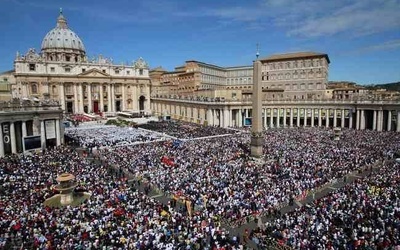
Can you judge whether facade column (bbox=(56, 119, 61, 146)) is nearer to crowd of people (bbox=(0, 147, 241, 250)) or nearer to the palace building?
crowd of people (bbox=(0, 147, 241, 250))

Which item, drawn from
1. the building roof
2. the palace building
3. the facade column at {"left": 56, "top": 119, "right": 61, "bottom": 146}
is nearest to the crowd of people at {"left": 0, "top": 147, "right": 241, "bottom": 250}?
the facade column at {"left": 56, "top": 119, "right": 61, "bottom": 146}

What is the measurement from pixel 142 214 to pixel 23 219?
6534 millimetres

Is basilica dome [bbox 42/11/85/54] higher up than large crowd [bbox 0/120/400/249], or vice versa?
basilica dome [bbox 42/11/85/54]

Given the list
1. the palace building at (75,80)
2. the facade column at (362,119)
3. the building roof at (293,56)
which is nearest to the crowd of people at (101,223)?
the facade column at (362,119)

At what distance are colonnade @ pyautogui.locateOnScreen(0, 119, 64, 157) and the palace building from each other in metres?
41.2

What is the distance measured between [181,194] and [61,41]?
108095 mm

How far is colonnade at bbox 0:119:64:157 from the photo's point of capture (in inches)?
1478

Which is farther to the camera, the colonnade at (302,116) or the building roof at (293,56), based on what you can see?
the building roof at (293,56)

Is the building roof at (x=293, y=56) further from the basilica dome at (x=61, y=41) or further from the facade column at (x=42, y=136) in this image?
the basilica dome at (x=61, y=41)

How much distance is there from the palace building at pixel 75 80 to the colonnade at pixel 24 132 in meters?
41.2

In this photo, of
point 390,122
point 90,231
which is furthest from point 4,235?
point 390,122

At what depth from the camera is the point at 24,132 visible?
39.3 m

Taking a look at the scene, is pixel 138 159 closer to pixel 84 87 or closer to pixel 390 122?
pixel 390 122

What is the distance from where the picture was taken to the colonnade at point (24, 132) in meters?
37.5
